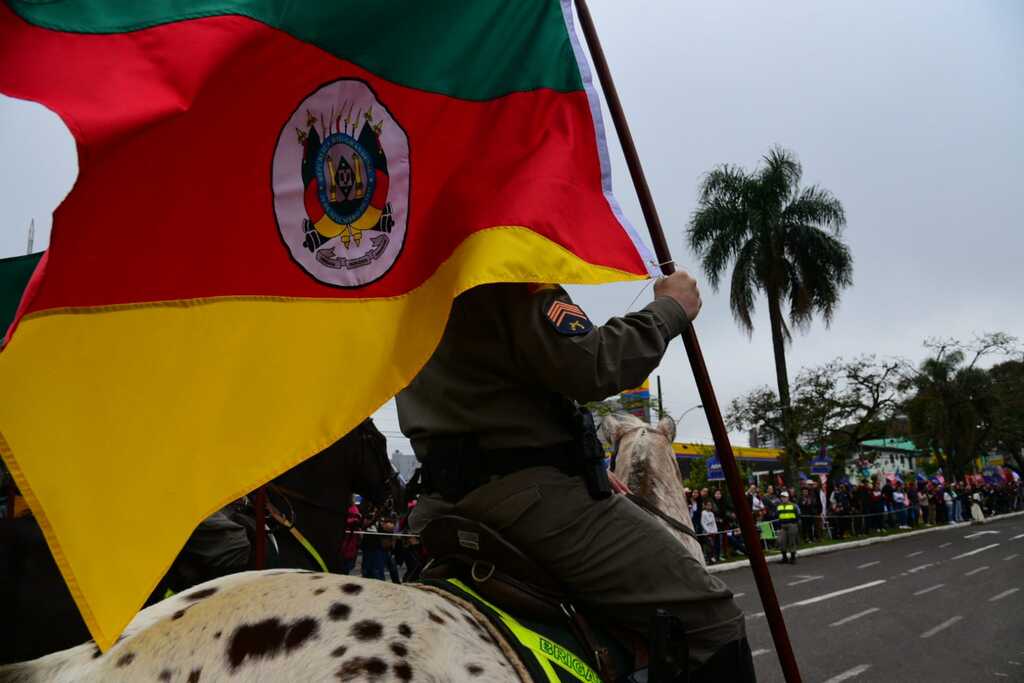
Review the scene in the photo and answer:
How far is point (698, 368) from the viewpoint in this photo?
2.85 metres

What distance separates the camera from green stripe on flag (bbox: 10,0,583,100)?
7.16 ft

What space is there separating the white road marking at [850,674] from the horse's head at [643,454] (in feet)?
16.2

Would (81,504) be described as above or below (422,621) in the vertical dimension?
above

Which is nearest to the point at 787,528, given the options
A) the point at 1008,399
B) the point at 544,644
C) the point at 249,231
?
the point at 544,644

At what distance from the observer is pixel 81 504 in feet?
5.97

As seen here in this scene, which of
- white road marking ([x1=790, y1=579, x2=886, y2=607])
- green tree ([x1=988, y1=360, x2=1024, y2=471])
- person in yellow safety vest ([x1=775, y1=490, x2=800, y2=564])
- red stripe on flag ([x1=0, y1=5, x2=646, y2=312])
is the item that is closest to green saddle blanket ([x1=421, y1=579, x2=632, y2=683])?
red stripe on flag ([x1=0, y1=5, x2=646, y2=312])

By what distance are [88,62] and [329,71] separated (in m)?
0.70

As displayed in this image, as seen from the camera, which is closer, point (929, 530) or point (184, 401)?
point (184, 401)

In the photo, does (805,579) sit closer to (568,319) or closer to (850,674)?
(850,674)

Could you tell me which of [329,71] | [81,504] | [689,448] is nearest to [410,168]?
[329,71]

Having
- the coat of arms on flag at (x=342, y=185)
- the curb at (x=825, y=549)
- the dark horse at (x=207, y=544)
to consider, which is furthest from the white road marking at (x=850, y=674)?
the curb at (x=825, y=549)

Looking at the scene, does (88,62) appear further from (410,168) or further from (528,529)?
(528,529)

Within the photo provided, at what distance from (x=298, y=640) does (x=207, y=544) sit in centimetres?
312

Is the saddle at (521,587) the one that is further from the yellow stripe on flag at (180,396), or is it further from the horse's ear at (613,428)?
the horse's ear at (613,428)
